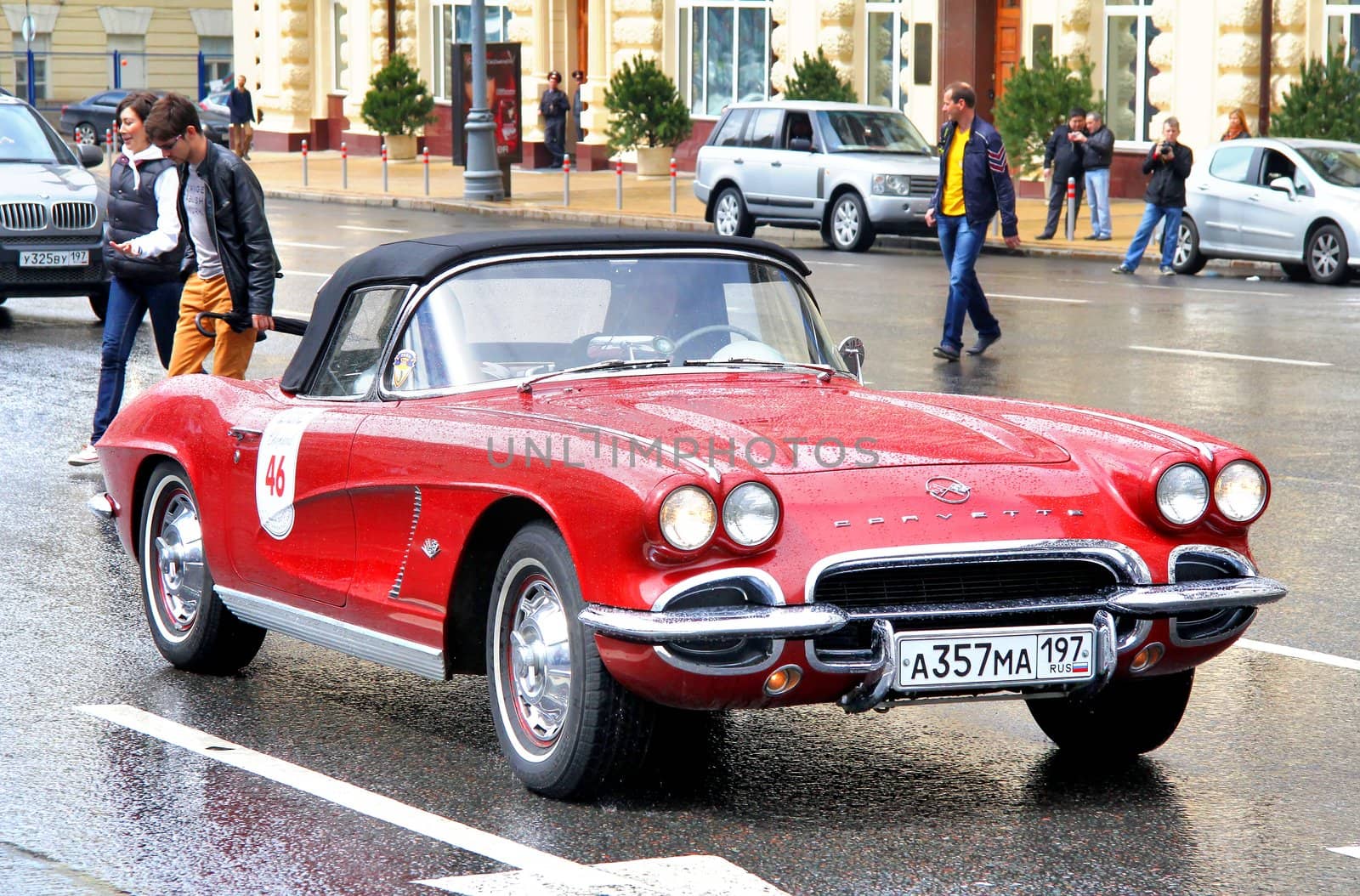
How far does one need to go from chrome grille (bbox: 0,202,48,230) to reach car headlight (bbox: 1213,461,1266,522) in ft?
42.1

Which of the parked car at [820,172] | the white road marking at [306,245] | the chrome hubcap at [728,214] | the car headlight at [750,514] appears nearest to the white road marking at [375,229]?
the white road marking at [306,245]

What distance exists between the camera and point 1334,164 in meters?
21.7

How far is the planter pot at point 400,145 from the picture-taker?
4300 cm

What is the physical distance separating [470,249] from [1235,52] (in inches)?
957

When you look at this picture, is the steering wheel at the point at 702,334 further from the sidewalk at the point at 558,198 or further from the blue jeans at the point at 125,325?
the sidewalk at the point at 558,198

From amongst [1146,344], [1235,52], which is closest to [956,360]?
[1146,344]

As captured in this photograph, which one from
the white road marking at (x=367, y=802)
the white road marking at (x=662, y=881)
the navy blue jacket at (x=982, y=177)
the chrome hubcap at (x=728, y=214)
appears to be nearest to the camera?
the white road marking at (x=662, y=881)

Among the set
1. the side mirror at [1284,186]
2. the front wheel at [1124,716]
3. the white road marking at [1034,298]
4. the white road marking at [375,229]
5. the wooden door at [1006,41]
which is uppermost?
the wooden door at [1006,41]

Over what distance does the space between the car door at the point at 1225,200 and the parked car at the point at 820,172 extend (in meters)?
3.39

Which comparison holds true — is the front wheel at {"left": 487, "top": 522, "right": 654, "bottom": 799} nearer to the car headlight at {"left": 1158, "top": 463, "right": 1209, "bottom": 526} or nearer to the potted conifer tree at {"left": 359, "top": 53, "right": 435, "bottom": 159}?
the car headlight at {"left": 1158, "top": 463, "right": 1209, "bottom": 526}

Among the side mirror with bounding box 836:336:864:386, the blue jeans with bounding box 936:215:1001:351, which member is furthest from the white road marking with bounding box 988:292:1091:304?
the side mirror with bounding box 836:336:864:386

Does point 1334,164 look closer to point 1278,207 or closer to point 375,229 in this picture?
point 1278,207

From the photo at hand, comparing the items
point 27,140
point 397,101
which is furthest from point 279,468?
point 397,101

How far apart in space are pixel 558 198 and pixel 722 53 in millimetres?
7097
